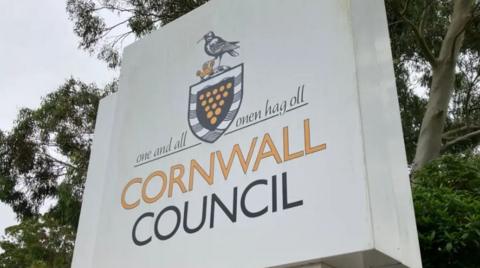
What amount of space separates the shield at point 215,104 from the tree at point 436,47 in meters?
5.42

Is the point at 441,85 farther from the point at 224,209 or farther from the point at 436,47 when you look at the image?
the point at 224,209

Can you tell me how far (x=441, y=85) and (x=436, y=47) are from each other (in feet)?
4.93

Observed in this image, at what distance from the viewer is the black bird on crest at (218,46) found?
434cm

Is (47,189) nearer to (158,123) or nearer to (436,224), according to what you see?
(158,123)

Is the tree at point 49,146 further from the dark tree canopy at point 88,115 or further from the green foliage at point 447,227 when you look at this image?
the green foliage at point 447,227

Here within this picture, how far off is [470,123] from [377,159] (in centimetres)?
868

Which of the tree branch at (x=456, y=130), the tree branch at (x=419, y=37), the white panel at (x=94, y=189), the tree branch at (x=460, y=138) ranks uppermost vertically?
the tree branch at (x=419, y=37)

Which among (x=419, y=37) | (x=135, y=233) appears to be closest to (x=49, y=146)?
(x=419, y=37)

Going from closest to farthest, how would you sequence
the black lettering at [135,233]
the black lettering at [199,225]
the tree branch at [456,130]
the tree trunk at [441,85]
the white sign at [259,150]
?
1. the white sign at [259,150]
2. the black lettering at [199,225]
3. the black lettering at [135,233]
4. the tree trunk at [441,85]
5. the tree branch at [456,130]

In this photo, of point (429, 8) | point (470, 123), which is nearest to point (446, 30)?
point (429, 8)

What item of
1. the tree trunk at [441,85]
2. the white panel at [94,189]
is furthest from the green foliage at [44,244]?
the white panel at [94,189]

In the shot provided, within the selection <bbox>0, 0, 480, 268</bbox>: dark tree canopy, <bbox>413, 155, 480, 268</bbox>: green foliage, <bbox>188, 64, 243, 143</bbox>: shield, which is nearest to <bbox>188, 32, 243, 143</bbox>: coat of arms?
<bbox>188, 64, 243, 143</bbox>: shield

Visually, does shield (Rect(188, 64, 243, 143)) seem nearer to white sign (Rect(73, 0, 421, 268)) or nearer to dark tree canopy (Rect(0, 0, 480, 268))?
white sign (Rect(73, 0, 421, 268))

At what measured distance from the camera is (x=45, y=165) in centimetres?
1272
